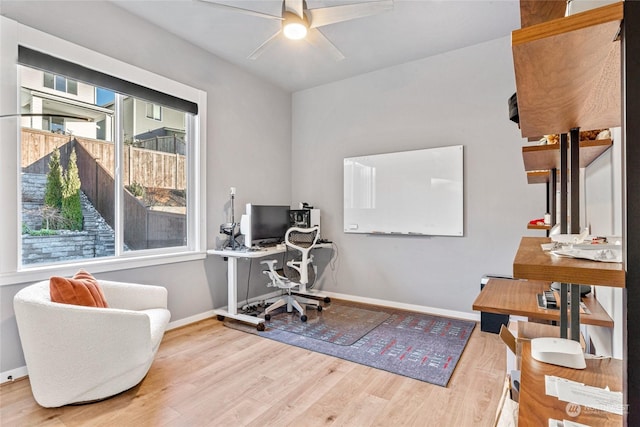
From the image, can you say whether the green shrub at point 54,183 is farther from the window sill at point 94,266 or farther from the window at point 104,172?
the window sill at point 94,266

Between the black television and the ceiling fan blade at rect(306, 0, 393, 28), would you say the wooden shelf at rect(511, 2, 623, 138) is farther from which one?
the black television

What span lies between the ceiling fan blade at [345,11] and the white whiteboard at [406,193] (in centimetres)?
190

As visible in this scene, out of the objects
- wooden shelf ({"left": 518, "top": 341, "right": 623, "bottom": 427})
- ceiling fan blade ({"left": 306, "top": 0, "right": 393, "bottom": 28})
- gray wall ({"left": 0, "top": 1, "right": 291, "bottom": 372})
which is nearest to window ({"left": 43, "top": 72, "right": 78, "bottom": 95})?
gray wall ({"left": 0, "top": 1, "right": 291, "bottom": 372})

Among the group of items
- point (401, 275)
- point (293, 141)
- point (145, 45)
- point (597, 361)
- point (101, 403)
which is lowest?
point (101, 403)

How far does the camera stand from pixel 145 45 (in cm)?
306

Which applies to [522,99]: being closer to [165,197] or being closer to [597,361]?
[597,361]

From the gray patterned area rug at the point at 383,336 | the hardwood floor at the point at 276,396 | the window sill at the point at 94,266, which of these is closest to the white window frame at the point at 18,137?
→ the window sill at the point at 94,266

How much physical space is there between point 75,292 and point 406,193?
10.7ft

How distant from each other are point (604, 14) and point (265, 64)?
3.95m

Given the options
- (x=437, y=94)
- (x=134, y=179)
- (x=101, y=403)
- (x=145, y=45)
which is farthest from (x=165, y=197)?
(x=437, y=94)

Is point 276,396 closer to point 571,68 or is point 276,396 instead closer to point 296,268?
point 296,268

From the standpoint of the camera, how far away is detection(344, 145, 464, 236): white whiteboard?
3.62m

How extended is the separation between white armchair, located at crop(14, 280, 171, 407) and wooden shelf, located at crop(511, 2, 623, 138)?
7.43 ft

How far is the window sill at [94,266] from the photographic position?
2.28m
